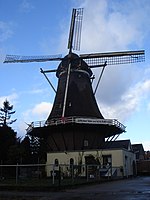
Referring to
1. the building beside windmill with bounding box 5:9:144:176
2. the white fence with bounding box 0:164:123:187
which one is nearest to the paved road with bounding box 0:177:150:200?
the white fence with bounding box 0:164:123:187

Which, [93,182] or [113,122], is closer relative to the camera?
[93,182]

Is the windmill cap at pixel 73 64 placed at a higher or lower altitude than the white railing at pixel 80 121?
higher

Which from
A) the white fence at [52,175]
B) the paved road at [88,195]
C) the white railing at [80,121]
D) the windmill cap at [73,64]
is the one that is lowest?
the paved road at [88,195]

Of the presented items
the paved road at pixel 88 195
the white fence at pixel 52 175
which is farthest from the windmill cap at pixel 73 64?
the paved road at pixel 88 195

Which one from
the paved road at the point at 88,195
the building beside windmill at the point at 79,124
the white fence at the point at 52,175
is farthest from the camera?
the building beside windmill at the point at 79,124

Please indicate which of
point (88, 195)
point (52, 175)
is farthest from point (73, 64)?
point (88, 195)

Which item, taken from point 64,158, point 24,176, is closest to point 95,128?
point 64,158

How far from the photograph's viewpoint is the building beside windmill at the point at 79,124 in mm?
39406

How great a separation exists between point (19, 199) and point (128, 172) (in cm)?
2750

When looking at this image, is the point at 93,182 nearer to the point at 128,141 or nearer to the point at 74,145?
Answer: the point at 74,145

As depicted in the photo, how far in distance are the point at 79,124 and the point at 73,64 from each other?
32.1ft

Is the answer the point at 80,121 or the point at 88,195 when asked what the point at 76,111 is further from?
the point at 88,195

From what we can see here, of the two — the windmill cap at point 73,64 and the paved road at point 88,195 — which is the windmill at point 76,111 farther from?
the paved road at point 88,195

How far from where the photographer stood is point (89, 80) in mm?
47125
